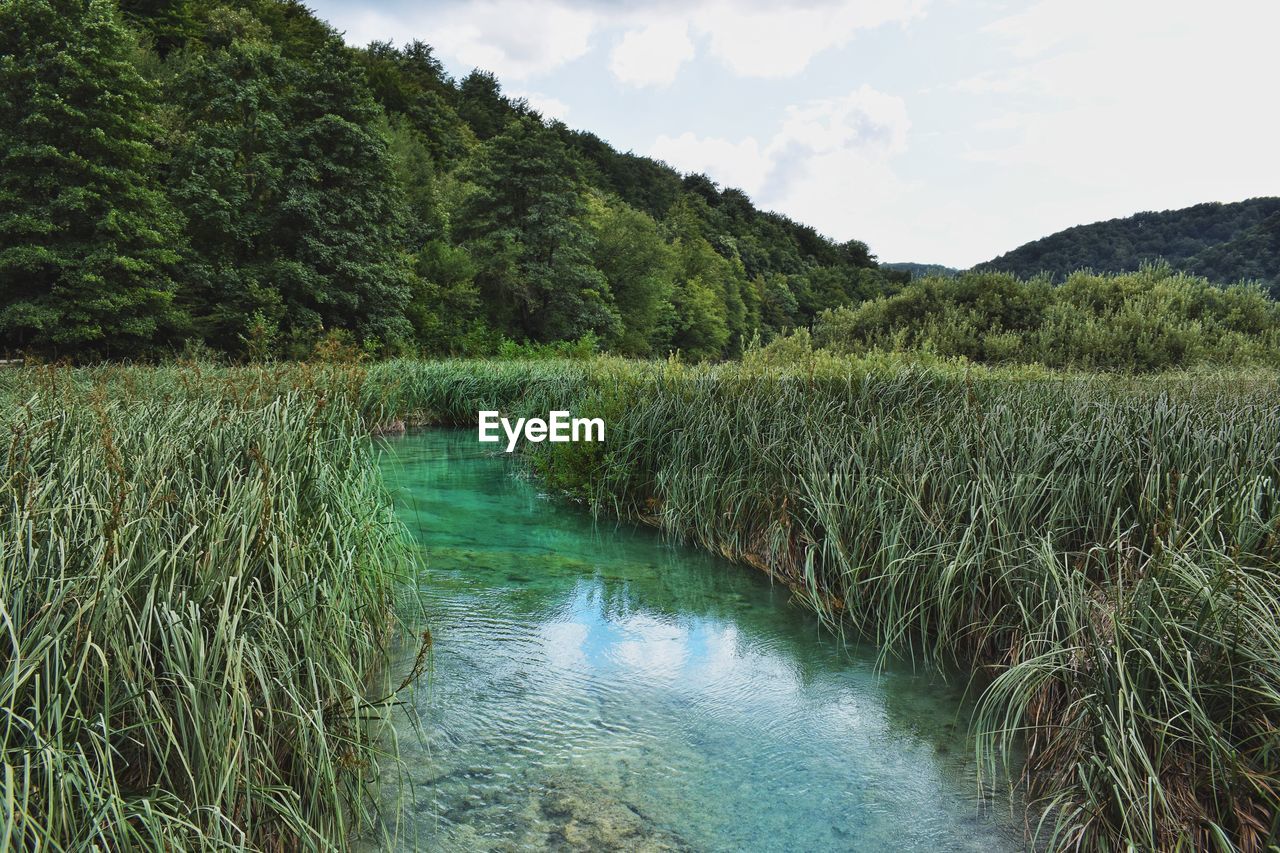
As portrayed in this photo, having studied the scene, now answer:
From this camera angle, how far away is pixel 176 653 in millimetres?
1850

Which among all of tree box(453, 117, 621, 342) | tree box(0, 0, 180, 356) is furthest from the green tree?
tree box(0, 0, 180, 356)

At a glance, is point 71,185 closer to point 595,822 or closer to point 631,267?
point 595,822

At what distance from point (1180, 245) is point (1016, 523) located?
946 inches

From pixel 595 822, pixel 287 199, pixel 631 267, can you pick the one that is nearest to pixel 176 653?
pixel 595 822

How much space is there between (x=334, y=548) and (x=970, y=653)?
3310 millimetres

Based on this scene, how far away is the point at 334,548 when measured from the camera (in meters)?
3.20

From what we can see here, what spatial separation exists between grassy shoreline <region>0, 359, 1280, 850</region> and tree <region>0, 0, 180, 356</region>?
32.6 feet

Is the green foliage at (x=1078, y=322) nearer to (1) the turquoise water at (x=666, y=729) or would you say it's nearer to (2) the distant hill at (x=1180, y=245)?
(2) the distant hill at (x=1180, y=245)

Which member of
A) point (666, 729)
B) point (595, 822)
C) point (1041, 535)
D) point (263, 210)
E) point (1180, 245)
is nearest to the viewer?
point (595, 822)

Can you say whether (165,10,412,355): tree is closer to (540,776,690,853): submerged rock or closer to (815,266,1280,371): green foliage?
(815,266,1280,371): green foliage

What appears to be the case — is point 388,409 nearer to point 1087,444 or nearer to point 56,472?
point 56,472

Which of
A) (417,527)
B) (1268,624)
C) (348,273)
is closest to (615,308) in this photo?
(348,273)

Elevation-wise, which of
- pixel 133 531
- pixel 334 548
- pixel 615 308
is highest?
pixel 615 308

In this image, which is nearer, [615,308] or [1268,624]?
[1268,624]
